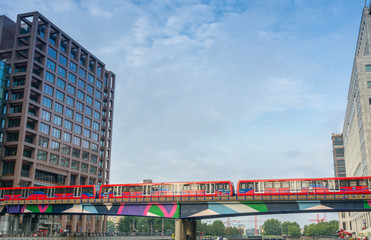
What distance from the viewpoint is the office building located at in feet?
336

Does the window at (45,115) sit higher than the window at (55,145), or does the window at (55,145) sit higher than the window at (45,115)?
the window at (45,115)

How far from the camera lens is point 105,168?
145000 millimetres

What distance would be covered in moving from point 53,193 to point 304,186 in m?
45.1

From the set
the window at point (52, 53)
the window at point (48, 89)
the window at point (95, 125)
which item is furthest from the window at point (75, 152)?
the window at point (52, 53)

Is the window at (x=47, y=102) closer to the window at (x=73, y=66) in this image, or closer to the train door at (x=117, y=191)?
the window at (x=73, y=66)

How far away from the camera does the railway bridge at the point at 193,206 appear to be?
55.1 meters

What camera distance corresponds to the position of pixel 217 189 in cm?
6084

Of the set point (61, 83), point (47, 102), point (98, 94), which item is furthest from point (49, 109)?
point (98, 94)

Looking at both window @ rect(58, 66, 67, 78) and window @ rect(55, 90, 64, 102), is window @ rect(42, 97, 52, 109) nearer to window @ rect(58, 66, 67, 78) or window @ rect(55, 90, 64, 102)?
window @ rect(55, 90, 64, 102)

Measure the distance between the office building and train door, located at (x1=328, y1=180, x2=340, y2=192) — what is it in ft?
248

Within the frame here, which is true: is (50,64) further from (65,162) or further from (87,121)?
(65,162)

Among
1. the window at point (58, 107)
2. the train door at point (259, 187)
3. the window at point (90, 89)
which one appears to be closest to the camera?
the train door at point (259, 187)

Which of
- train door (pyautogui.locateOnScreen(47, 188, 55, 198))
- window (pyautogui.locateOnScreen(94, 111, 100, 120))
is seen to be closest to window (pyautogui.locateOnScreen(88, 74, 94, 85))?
window (pyautogui.locateOnScreen(94, 111, 100, 120))

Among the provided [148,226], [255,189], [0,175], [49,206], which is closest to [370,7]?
[255,189]
